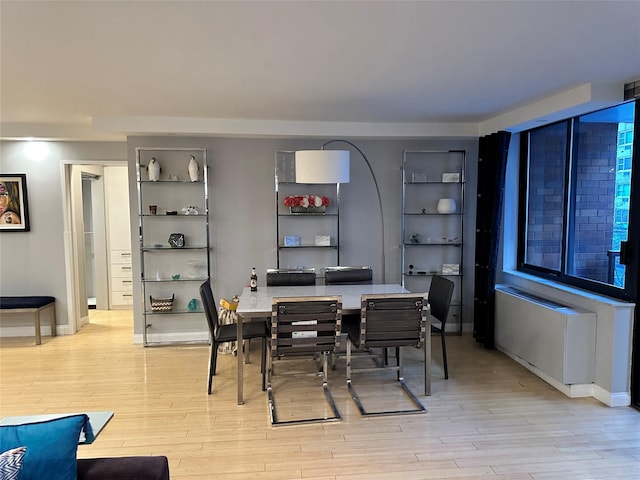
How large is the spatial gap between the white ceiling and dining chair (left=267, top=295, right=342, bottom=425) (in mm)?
1660

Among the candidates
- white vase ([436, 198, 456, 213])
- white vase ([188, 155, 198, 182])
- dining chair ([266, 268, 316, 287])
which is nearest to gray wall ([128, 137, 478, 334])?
white vase ([188, 155, 198, 182])

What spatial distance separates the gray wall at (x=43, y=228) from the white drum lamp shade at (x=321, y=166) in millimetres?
2795

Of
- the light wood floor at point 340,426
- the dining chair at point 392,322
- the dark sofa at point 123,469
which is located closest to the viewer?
the dark sofa at point 123,469

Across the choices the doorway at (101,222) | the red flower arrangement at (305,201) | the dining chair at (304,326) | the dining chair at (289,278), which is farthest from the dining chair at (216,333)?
the doorway at (101,222)

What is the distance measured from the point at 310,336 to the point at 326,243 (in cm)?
194

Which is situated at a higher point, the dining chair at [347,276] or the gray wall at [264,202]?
the gray wall at [264,202]

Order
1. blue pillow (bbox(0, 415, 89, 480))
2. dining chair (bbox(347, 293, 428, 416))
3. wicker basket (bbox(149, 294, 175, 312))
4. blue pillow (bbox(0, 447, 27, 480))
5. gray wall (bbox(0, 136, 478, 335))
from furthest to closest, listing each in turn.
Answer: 1. gray wall (bbox(0, 136, 478, 335))
2. wicker basket (bbox(149, 294, 175, 312))
3. dining chair (bbox(347, 293, 428, 416))
4. blue pillow (bbox(0, 415, 89, 480))
5. blue pillow (bbox(0, 447, 27, 480))

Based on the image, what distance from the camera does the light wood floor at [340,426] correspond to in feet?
8.76

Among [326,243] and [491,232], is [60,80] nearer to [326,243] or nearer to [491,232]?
[326,243]

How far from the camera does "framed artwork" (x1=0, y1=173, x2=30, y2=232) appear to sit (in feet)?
17.3

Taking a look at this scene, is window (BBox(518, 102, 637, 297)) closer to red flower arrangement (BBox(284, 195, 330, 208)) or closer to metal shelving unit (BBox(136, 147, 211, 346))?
red flower arrangement (BBox(284, 195, 330, 208))

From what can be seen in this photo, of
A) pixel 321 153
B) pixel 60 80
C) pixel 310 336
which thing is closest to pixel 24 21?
pixel 60 80

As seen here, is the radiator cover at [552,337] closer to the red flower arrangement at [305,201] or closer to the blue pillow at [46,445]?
the red flower arrangement at [305,201]

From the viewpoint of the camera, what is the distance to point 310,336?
11.0ft
